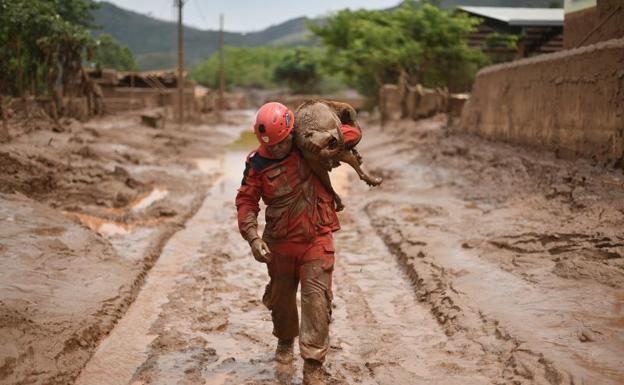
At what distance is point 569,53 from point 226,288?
6.46 m

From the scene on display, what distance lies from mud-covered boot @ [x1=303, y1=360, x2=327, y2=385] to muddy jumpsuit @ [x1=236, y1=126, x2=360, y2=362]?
6 centimetres

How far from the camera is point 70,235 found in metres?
7.25

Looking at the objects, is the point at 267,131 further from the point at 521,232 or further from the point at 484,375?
the point at 521,232

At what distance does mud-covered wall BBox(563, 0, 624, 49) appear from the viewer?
33.6 feet

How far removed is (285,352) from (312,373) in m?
0.50

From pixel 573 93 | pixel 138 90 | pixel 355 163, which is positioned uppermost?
pixel 573 93

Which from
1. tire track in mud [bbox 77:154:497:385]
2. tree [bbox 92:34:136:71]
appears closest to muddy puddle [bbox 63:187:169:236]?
tire track in mud [bbox 77:154:497:385]

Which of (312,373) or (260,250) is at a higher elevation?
(260,250)

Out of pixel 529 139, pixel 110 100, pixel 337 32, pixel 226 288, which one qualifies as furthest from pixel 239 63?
pixel 226 288

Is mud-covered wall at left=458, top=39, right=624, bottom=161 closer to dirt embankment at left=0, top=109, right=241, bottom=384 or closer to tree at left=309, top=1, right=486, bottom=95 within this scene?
dirt embankment at left=0, top=109, right=241, bottom=384

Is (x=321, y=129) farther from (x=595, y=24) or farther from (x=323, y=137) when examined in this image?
(x=595, y=24)

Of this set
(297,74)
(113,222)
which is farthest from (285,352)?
(297,74)

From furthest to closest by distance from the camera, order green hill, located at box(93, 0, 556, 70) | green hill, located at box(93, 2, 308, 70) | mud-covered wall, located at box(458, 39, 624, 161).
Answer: green hill, located at box(93, 2, 308, 70) < green hill, located at box(93, 0, 556, 70) < mud-covered wall, located at box(458, 39, 624, 161)

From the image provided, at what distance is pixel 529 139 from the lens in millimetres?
11734
